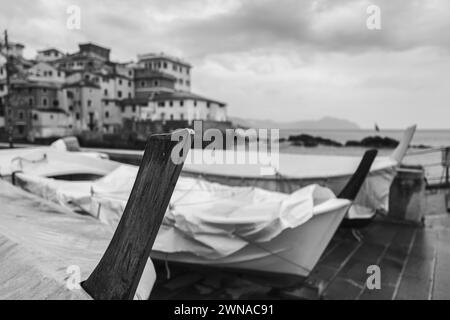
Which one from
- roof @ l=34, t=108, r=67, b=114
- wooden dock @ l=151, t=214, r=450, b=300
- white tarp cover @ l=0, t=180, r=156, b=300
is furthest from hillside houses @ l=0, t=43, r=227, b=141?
white tarp cover @ l=0, t=180, r=156, b=300

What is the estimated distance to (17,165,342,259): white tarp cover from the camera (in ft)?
12.5

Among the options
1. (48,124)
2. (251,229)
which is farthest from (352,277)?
(48,124)

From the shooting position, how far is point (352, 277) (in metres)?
4.50

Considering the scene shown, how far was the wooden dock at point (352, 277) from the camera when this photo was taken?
159 inches

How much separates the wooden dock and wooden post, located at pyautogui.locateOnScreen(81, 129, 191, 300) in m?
2.95

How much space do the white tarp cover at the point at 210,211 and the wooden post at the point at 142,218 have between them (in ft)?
8.25

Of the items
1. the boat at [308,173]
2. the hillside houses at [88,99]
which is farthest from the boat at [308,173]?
the hillside houses at [88,99]

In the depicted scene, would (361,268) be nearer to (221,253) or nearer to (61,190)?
(221,253)

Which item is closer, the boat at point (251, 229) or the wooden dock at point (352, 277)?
the boat at point (251, 229)

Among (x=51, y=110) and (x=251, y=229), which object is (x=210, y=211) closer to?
(x=251, y=229)

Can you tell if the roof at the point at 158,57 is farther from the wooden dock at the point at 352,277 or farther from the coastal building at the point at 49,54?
the wooden dock at the point at 352,277

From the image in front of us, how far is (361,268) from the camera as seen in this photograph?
→ 15.8ft

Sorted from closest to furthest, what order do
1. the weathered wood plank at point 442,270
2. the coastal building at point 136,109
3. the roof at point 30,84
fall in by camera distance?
the weathered wood plank at point 442,270 < the roof at point 30,84 < the coastal building at point 136,109
